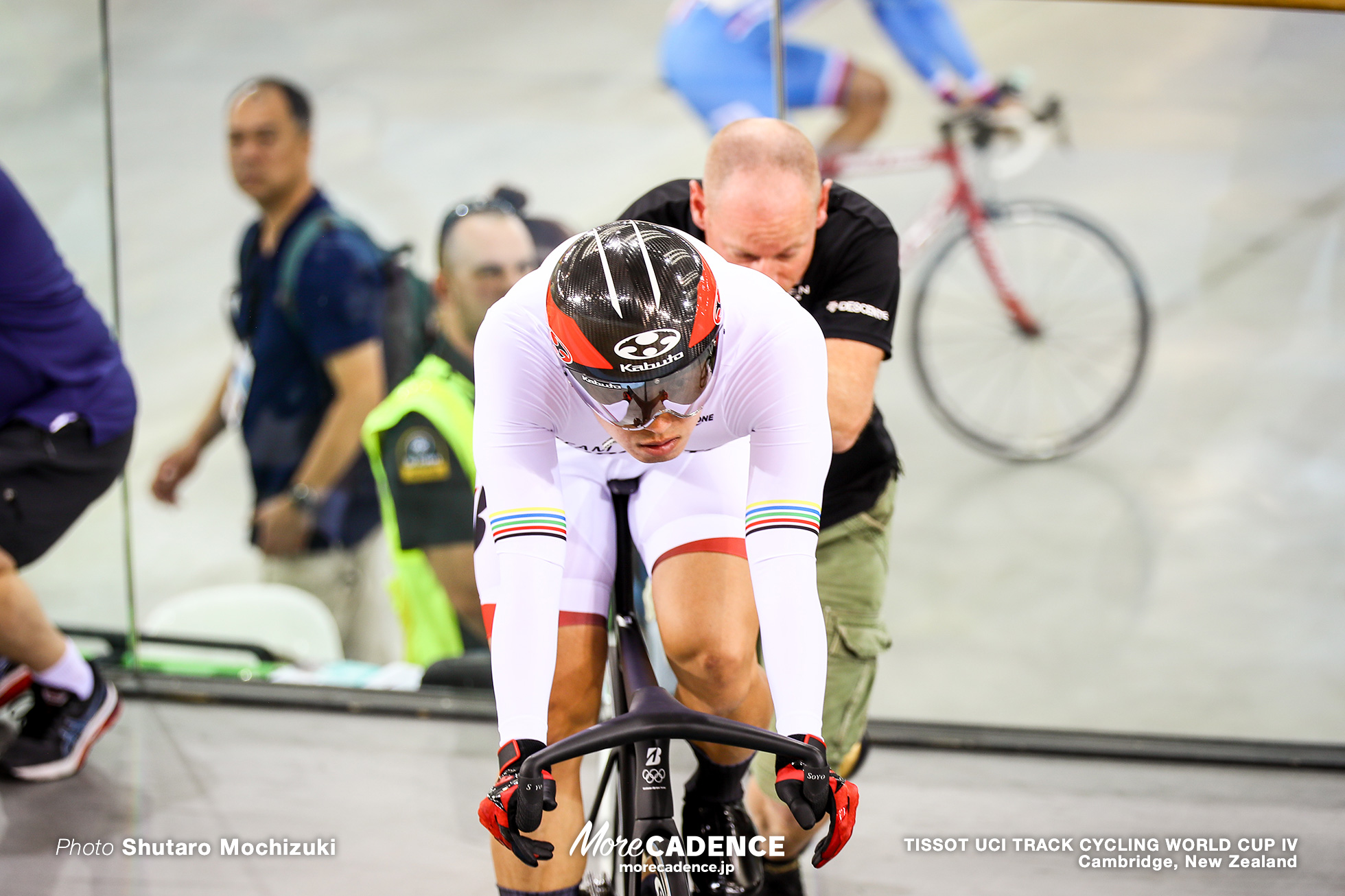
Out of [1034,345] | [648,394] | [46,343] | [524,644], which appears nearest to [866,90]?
[1034,345]

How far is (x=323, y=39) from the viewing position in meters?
4.18

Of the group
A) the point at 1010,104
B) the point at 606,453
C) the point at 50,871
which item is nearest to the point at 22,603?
the point at 50,871

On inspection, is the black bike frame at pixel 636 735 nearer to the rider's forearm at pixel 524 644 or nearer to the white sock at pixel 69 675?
the rider's forearm at pixel 524 644

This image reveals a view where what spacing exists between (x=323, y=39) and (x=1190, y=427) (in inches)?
153

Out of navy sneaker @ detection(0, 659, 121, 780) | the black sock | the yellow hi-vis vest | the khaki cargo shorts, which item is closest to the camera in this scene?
the black sock

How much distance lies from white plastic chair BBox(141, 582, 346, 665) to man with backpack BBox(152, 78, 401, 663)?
16 centimetres

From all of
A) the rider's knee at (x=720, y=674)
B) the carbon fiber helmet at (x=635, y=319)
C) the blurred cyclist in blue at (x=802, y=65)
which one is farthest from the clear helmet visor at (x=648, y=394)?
the blurred cyclist in blue at (x=802, y=65)

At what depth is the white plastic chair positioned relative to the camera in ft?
12.6

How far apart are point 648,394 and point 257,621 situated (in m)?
2.92

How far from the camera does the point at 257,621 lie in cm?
392

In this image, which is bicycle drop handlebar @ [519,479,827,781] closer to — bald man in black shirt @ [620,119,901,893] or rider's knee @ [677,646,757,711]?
rider's knee @ [677,646,757,711]

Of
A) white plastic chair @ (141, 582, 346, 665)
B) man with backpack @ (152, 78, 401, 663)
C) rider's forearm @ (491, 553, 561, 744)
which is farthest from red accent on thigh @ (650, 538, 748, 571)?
white plastic chair @ (141, 582, 346, 665)

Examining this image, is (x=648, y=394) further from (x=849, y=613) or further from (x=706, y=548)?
(x=849, y=613)

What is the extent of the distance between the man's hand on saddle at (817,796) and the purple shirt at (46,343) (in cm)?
211
